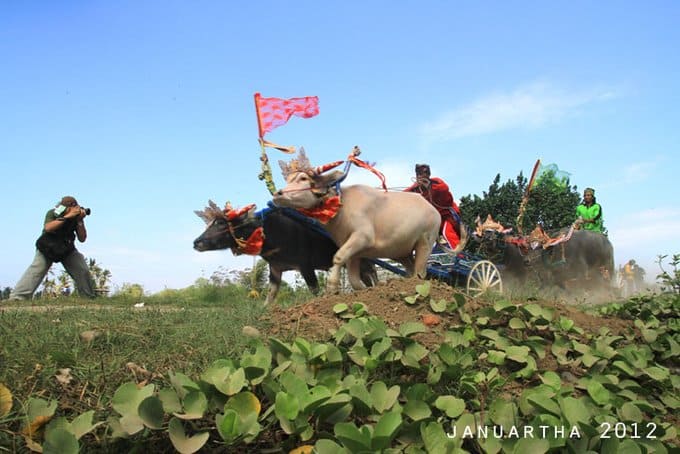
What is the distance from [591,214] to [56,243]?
1028cm

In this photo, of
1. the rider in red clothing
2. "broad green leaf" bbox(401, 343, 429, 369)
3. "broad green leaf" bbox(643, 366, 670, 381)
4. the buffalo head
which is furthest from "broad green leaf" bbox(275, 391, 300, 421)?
the rider in red clothing

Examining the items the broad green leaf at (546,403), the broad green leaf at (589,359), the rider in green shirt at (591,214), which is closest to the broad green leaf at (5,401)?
the broad green leaf at (546,403)

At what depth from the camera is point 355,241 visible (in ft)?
18.0

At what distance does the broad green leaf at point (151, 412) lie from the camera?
212 cm

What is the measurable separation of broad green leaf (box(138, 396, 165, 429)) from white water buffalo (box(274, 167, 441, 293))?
3.22 m

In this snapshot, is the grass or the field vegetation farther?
the grass

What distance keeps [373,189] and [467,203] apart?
10.1 m

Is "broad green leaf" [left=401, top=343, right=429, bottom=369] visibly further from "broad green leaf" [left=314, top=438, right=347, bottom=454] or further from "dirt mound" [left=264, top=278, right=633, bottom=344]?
"broad green leaf" [left=314, top=438, right=347, bottom=454]

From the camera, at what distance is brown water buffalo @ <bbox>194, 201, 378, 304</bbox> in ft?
22.8

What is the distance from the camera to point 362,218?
18.5 feet

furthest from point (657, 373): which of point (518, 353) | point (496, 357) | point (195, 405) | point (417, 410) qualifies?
point (195, 405)

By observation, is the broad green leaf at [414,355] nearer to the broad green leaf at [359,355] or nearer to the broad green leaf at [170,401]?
the broad green leaf at [359,355]

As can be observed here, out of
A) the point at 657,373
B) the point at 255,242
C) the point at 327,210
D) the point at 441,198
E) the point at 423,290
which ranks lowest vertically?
the point at 657,373

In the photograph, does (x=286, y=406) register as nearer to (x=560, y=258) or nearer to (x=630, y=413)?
(x=630, y=413)
